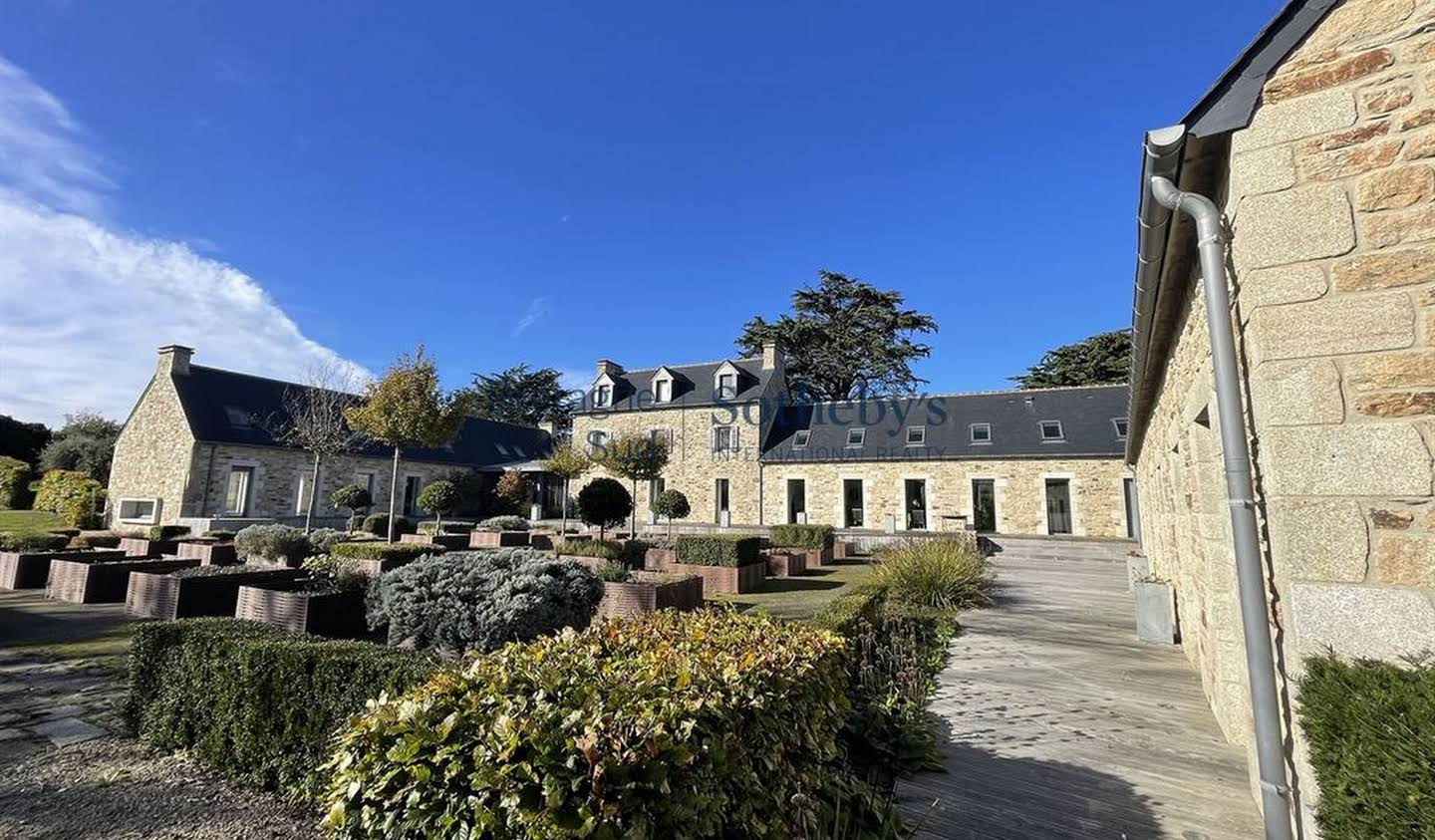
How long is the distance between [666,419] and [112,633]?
20513 millimetres

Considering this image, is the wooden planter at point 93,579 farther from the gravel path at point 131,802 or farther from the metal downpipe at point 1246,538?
the metal downpipe at point 1246,538

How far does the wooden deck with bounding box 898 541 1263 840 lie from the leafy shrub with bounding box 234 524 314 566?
11974 mm

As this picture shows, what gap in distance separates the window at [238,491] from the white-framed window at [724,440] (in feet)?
56.5

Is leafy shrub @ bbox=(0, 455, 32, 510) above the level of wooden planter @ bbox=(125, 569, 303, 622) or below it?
above

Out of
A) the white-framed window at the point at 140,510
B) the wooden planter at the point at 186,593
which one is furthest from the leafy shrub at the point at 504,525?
the white-framed window at the point at 140,510

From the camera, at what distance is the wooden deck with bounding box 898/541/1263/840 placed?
296 centimetres

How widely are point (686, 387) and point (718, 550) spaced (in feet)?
52.1

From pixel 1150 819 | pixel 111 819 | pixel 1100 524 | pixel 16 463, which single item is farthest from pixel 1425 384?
pixel 16 463

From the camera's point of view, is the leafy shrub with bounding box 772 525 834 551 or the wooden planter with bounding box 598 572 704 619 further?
the leafy shrub with bounding box 772 525 834 551

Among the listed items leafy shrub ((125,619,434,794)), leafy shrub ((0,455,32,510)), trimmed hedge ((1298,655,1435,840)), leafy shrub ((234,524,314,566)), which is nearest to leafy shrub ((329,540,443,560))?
leafy shrub ((234,524,314,566))

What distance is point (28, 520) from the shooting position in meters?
20.5

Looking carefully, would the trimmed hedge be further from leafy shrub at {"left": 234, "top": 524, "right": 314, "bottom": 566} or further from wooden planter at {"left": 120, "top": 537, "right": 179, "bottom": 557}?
wooden planter at {"left": 120, "top": 537, "right": 179, "bottom": 557}

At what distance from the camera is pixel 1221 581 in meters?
3.24

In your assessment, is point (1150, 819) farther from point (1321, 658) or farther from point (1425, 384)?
point (1425, 384)
